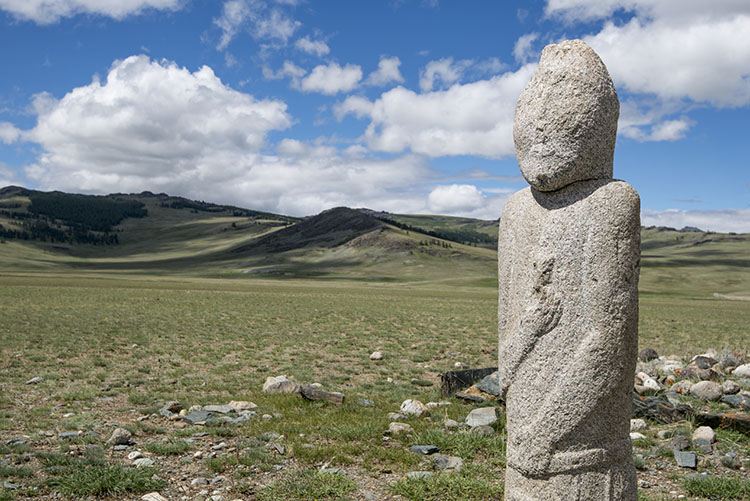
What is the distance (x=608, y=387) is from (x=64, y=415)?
33.6 ft

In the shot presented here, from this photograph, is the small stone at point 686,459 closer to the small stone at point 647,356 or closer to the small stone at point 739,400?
the small stone at point 739,400

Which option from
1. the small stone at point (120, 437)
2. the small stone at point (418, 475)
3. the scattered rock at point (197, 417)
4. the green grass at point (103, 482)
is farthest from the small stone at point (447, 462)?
the small stone at point (120, 437)

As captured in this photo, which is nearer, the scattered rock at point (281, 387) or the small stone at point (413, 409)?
the small stone at point (413, 409)

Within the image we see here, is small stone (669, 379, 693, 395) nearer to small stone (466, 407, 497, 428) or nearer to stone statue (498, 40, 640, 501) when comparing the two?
small stone (466, 407, 497, 428)

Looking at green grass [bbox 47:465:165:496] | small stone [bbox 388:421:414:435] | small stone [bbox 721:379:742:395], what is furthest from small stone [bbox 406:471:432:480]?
small stone [bbox 721:379:742:395]

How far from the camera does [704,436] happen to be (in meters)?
8.30

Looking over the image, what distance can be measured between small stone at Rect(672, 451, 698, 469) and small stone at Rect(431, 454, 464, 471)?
3.17 m

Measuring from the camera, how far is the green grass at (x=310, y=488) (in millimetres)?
6406

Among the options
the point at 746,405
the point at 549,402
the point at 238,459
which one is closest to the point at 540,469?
the point at 549,402

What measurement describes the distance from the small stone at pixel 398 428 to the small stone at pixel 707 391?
6.30 meters

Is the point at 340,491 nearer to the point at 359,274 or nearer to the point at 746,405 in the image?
the point at 746,405

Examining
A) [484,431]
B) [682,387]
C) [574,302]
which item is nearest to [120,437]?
[484,431]

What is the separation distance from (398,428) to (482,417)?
1605 millimetres

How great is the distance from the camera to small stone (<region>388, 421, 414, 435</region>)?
8906mm
